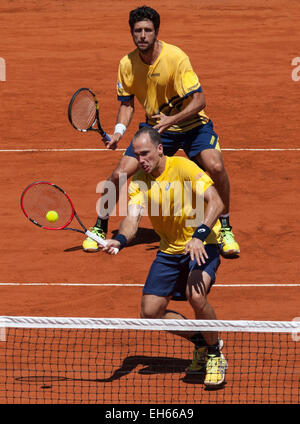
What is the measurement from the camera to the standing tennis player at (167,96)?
10.7m

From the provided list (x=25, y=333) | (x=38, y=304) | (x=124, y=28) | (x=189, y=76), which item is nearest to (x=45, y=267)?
(x=38, y=304)

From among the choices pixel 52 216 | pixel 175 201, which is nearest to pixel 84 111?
pixel 52 216

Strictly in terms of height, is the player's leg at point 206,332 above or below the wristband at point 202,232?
below

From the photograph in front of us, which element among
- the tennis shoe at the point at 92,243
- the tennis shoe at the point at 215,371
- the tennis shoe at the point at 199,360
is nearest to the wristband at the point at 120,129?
the tennis shoe at the point at 92,243

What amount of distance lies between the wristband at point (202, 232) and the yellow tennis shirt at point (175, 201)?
1.29 ft

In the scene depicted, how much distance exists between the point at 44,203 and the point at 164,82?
2170mm

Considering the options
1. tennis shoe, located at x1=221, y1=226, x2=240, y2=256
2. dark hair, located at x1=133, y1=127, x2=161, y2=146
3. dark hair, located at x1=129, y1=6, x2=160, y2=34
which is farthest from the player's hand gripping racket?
tennis shoe, located at x1=221, y1=226, x2=240, y2=256

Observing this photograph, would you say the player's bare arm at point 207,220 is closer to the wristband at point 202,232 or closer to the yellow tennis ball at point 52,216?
the wristband at point 202,232

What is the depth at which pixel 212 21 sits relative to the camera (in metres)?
19.7

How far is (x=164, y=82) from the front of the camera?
1084cm

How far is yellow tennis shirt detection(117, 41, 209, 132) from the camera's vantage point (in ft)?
35.5

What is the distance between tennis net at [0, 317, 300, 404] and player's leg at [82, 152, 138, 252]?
6.60 ft

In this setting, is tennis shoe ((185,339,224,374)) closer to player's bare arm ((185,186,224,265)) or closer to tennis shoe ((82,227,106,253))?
player's bare arm ((185,186,224,265))

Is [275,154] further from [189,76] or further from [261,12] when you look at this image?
[261,12]
